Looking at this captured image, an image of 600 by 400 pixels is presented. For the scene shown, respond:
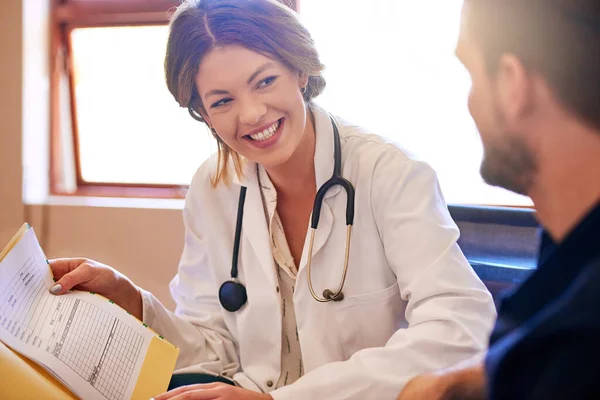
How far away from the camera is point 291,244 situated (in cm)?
135

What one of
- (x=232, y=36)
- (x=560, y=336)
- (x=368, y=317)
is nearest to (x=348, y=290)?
(x=368, y=317)

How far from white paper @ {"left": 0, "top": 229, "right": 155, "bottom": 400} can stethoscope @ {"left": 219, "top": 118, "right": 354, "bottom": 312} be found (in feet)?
0.73

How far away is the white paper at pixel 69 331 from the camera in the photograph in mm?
1001

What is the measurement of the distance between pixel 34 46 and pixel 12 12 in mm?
137

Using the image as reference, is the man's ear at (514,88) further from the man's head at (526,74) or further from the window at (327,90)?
the window at (327,90)

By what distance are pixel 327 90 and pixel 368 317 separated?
1.12 m

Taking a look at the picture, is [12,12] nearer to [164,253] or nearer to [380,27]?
[164,253]

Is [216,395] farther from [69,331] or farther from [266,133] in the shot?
[266,133]

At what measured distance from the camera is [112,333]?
1.10 meters

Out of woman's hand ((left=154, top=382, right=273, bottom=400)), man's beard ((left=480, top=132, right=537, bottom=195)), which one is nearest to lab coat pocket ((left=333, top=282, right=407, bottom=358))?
woman's hand ((left=154, top=382, right=273, bottom=400))

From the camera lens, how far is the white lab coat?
101 cm

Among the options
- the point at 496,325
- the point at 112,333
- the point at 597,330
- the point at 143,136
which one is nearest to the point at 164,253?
the point at 143,136

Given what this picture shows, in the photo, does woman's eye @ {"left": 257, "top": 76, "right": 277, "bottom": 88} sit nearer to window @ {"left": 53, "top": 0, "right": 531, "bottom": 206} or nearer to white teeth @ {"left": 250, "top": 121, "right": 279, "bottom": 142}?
white teeth @ {"left": 250, "top": 121, "right": 279, "bottom": 142}

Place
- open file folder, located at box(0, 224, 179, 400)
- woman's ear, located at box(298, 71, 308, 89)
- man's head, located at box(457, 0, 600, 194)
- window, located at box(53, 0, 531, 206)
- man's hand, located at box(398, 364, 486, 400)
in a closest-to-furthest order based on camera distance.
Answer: man's head, located at box(457, 0, 600, 194) < man's hand, located at box(398, 364, 486, 400) < open file folder, located at box(0, 224, 179, 400) < woman's ear, located at box(298, 71, 308, 89) < window, located at box(53, 0, 531, 206)
